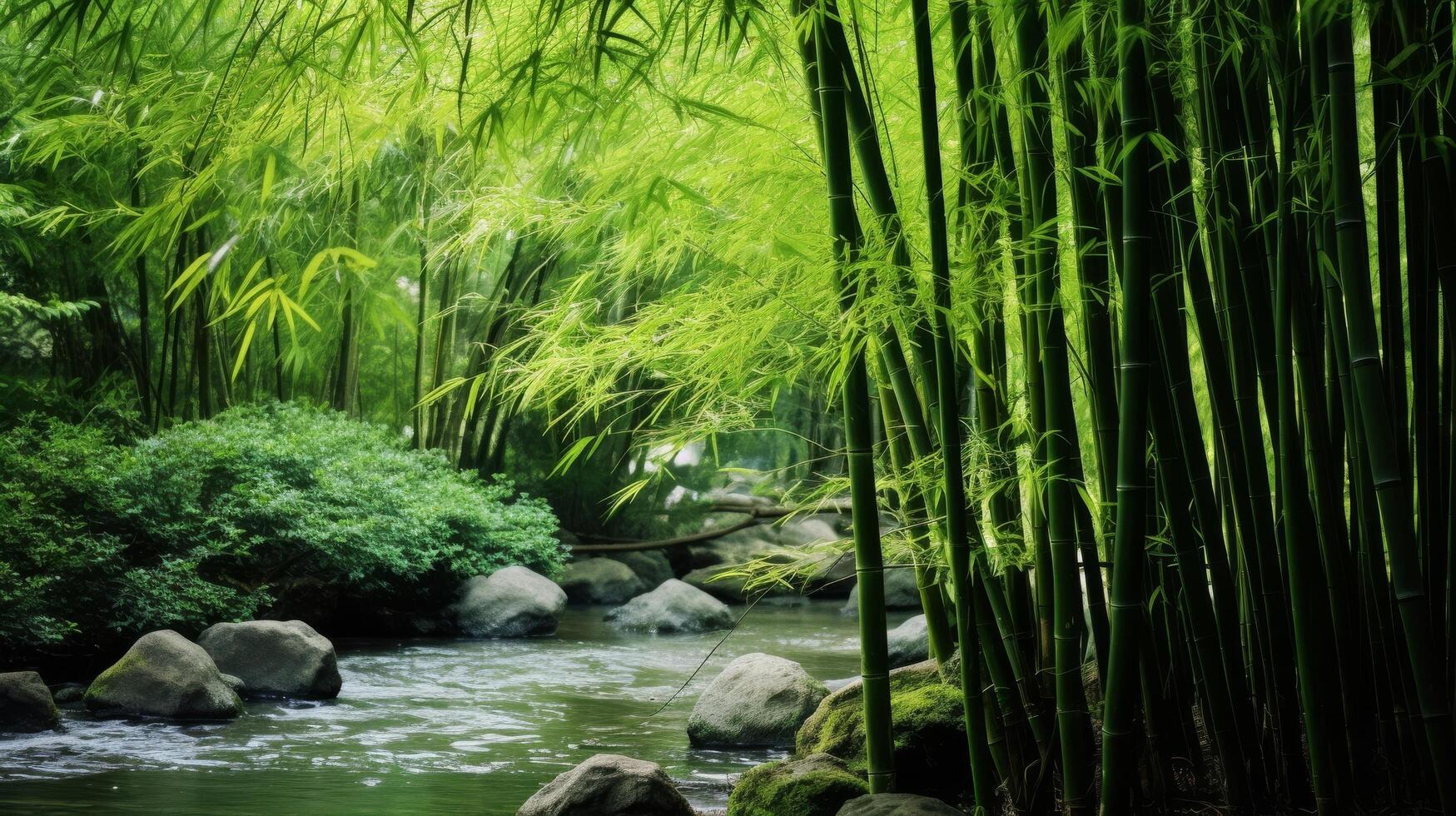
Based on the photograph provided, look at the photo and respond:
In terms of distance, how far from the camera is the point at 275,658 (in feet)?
17.6

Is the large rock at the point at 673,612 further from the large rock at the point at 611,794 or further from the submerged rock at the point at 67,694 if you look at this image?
the large rock at the point at 611,794

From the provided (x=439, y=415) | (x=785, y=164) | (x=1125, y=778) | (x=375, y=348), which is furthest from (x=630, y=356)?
(x=375, y=348)

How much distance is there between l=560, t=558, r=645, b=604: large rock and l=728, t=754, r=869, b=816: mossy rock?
22.9ft

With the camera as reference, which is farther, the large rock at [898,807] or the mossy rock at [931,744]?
the mossy rock at [931,744]

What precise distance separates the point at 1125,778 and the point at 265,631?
466 cm

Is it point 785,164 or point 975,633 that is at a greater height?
point 785,164

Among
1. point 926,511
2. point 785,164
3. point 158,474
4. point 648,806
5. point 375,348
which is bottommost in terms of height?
point 648,806

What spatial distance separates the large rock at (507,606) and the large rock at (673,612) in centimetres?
69

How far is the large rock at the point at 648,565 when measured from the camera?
1060 cm

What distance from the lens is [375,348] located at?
11547mm

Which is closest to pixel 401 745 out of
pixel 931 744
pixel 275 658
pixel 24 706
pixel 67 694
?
pixel 275 658

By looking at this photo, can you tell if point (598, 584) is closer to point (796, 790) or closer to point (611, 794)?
point (611, 794)

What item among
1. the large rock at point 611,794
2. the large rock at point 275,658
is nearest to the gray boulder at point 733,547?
the large rock at point 275,658

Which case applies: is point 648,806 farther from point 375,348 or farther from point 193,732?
point 375,348
